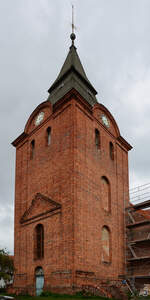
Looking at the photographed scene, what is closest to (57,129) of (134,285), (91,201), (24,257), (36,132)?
(36,132)

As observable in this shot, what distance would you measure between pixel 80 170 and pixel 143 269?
26.3 feet

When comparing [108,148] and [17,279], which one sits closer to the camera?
[17,279]

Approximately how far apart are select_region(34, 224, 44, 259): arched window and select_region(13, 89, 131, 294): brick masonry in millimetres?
294

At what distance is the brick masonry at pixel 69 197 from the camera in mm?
16109

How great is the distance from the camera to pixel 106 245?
18.9 metres

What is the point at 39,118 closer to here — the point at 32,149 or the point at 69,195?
the point at 32,149

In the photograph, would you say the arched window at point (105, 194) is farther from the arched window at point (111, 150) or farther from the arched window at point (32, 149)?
the arched window at point (32, 149)

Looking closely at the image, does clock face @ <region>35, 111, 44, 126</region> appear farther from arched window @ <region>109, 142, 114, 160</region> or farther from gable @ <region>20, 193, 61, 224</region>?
gable @ <region>20, 193, 61, 224</region>

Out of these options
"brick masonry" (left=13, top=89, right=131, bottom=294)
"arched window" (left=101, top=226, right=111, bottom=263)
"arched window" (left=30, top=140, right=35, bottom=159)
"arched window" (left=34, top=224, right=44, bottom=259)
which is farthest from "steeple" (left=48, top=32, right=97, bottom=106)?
"arched window" (left=34, top=224, right=44, bottom=259)

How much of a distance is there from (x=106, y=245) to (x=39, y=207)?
4.83 m

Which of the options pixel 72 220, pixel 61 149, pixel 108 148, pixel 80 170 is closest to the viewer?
pixel 72 220

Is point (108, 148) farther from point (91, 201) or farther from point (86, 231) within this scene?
point (86, 231)

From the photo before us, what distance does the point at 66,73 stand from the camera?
76.9 feet

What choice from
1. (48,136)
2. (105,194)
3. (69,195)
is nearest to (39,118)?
(48,136)
